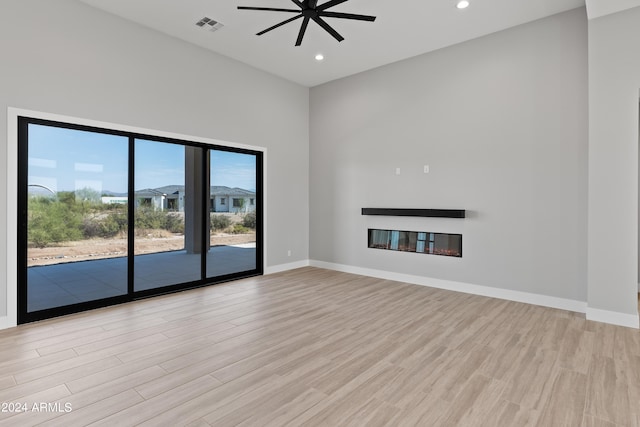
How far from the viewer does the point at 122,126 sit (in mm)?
4211

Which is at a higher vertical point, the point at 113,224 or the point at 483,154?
the point at 483,154

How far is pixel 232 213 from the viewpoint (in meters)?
5.62

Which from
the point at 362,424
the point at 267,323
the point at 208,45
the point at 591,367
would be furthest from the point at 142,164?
the point at 591,367

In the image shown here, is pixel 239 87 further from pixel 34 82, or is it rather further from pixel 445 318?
pixel 445 318

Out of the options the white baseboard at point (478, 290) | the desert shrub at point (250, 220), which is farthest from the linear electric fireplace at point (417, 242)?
the desert shrub at point (250, 220)

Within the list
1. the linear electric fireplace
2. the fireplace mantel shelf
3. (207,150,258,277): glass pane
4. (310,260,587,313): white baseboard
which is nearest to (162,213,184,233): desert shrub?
(207,150,258,277): glass pane

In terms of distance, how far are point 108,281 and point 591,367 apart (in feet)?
17.0

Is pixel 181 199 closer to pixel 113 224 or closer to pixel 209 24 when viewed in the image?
pixel 113 224

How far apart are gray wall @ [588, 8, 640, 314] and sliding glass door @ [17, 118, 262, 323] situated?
4669mm

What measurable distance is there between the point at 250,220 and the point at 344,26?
11.0ft

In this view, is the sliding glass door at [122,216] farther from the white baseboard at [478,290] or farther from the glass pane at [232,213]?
the white baseboard at [478,290]

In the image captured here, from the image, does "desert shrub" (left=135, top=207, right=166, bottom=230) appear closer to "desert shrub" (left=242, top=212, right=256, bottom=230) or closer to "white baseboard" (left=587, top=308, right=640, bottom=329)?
"desert shrub" (left=242, top=212, right=256, bottom=230)

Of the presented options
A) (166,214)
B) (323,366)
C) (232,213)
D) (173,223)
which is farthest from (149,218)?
(323,366)

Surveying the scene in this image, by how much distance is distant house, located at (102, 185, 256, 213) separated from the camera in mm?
4504
